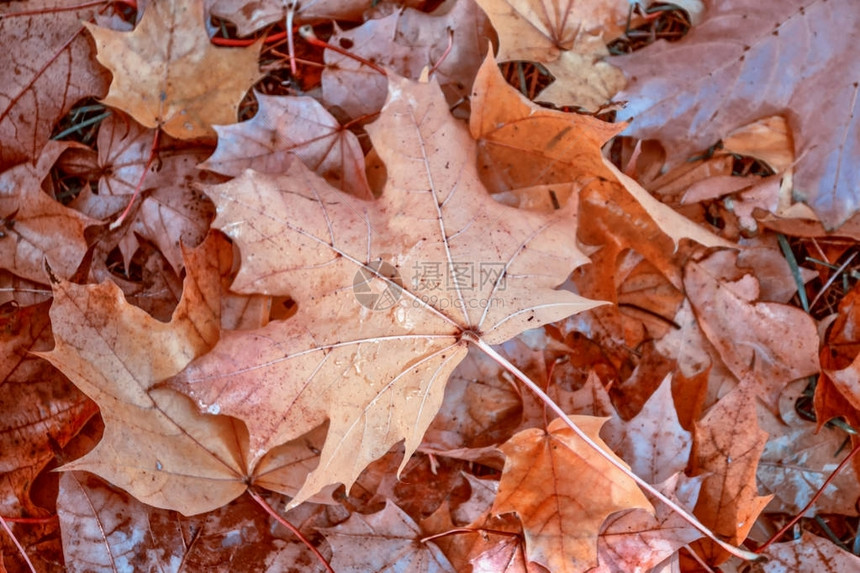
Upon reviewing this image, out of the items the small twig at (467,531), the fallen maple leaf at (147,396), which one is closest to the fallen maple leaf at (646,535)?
the small twig at (467,531)

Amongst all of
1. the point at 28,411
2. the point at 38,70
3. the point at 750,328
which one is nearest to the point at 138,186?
the point at 38,70

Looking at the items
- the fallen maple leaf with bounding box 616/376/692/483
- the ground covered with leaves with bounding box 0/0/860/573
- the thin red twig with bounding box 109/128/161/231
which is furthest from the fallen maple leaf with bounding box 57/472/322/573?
the fallen maple leaf with bounding box 616/376/692/483

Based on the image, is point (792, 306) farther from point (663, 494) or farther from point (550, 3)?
point (550, 3)

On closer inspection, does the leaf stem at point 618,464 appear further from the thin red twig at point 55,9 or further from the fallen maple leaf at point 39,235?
the thin red twig at point 55,9

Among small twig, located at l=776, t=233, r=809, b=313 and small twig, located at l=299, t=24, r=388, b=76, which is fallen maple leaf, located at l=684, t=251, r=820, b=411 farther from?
small twig, located at l=299, t=24, r=388, b=76

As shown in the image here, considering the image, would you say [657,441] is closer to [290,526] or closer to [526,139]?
[526,139]
